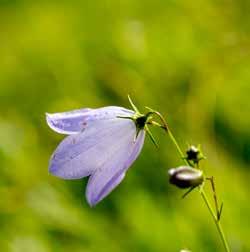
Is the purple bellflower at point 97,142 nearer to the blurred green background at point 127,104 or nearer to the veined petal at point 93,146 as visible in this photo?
the veined petal at point 93,146

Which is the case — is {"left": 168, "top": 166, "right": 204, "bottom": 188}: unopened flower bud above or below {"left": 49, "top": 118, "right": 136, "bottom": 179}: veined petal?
below

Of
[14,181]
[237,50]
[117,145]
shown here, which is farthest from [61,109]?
[117,145]

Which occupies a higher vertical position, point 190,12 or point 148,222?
point 190,12

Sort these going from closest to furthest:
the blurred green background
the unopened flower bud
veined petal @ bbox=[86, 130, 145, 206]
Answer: the unopened flower bud < veined petal @ bbox=[86, 130, 145, 206] < the blurred green background

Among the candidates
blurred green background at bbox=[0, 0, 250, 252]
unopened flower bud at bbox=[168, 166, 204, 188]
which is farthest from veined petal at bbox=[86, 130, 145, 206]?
blurred green background at bbox=[0, 0, 250, 252]

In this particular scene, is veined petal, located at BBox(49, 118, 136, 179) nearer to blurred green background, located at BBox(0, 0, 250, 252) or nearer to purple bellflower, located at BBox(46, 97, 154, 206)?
purple bellflower, located at BBox(46, 97, 154, 206)

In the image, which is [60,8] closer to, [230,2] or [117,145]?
[230,2]
